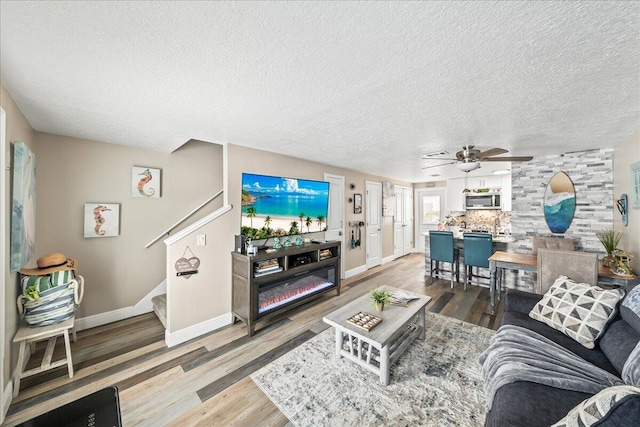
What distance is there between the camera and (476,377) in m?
1.94

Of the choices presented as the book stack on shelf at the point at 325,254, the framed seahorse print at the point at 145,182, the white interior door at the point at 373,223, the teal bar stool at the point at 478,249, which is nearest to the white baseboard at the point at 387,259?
the white interior door at the point at 373,223

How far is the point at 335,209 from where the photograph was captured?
446cm

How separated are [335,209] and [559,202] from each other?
349 cm

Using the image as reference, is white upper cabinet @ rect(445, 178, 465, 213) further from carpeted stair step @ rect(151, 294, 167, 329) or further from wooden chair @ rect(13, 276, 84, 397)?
wooden chair @ rect(13, 276, 84, 397)

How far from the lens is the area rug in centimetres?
159

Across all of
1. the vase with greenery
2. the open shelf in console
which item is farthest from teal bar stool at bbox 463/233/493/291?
the open shelf in console

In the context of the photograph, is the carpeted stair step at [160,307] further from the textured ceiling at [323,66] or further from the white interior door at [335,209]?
the white interior door at [335,209]

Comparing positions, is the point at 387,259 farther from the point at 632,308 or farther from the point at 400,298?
the point at 632,308

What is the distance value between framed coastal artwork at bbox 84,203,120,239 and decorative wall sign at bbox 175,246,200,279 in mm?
1144

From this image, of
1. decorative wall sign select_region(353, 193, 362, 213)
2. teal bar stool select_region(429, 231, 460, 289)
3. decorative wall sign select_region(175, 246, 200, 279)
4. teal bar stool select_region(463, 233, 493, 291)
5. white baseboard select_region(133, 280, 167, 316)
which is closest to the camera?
decorative wall sign select_region(175, 246, 200, 279)

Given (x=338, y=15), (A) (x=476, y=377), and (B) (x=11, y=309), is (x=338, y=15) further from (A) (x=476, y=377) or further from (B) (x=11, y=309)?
(B) (x=11, y=309)

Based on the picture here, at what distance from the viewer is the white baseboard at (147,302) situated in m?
3.06

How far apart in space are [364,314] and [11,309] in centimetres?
283

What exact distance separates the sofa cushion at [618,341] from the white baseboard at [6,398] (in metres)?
3.98
